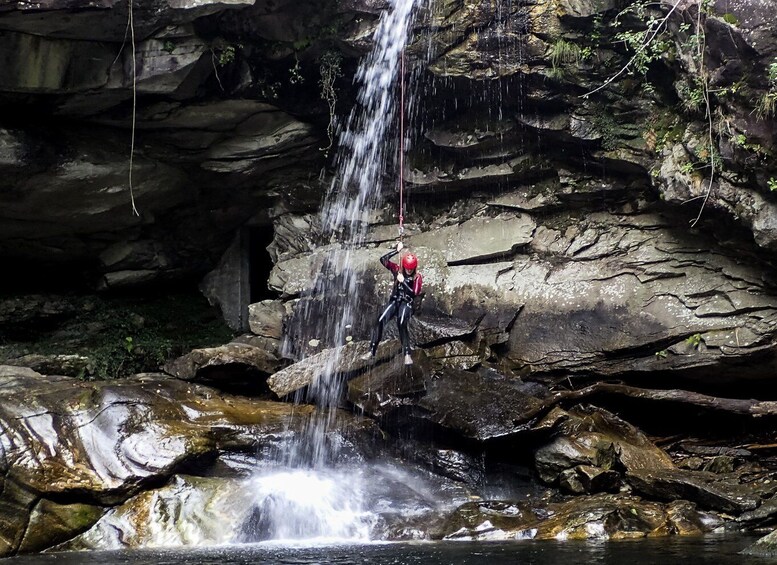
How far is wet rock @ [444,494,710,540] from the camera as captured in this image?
300 inches

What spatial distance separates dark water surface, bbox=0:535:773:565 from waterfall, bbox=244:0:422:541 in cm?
81

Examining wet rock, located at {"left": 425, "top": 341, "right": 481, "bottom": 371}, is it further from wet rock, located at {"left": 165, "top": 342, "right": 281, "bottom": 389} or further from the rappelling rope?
wet rock, located at {"left": 165, "top": 342, "right": 281, "bottom": 389}

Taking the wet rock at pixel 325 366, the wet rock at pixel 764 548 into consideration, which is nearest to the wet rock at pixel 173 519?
the wet rock at pixel 325 366

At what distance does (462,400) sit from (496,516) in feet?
6.96

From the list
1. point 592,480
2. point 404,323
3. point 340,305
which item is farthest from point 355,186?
point 592,480

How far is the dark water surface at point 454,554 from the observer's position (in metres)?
6.14

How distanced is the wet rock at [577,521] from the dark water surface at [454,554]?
381 mm

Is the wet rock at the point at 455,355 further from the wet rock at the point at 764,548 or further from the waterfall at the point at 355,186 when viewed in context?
the wet rock at the point at 764,548

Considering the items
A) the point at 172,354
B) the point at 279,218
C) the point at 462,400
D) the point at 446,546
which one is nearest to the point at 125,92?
the point at 279,218

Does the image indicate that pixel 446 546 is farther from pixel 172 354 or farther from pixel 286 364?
pixel 172 354

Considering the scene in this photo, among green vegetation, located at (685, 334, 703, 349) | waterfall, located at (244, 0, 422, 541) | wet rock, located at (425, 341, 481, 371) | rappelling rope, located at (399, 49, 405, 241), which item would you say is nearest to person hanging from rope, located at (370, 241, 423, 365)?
rappelling rope, located at (399, 49, 405, 241)

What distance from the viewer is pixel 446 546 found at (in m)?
7.20

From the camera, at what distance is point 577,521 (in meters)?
7.78

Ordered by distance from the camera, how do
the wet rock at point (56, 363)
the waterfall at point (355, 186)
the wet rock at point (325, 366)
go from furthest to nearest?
1. the waterfall at point (355, 186)
2. the wet rock at point (56, 363)
3. the wet rock at point (325, 366)
